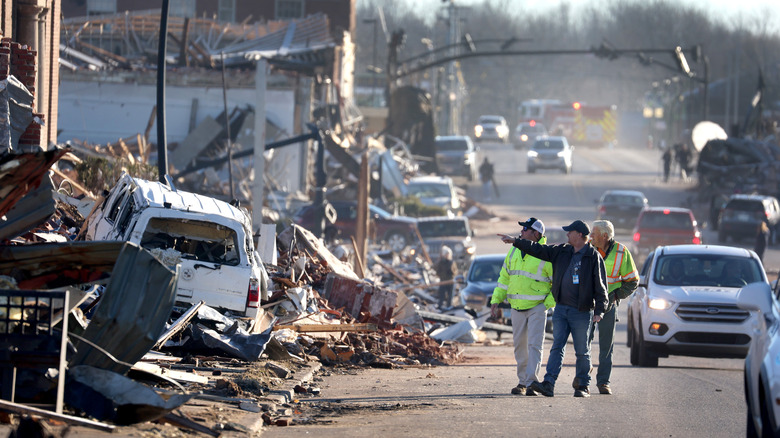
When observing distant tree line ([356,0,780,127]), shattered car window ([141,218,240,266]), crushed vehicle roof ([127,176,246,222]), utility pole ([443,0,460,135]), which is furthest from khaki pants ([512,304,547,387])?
distant tree line ([356,0,780,127])

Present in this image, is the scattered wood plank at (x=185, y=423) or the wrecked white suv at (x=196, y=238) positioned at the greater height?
the wrecked white suv at (x=196, y=238)

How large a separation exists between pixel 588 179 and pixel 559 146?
234 cm

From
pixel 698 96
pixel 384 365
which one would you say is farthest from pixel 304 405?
pixel 698 96

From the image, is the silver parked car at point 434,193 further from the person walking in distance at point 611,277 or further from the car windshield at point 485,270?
the person walking in distance at point 611,277

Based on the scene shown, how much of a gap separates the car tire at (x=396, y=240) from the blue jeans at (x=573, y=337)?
2282 centimetres

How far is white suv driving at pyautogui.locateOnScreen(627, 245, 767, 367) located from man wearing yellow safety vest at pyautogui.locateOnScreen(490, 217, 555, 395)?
13.4 feet

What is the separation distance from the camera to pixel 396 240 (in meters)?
34.4

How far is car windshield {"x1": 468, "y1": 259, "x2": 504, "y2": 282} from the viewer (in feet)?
74.2

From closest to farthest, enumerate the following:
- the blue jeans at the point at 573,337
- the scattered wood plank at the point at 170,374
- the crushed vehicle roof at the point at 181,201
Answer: the scattered wood plank at the point at 170,374
the blue jeans at the point at 573,337
the crushed vehicle roof at the point at 181,201

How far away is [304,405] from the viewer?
10.2m

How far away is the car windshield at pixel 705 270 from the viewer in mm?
15758

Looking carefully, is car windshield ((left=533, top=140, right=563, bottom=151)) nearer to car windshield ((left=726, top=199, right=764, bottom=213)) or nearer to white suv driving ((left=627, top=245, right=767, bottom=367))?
car windshield ((left=726, top=199, right=764, bottom=213))

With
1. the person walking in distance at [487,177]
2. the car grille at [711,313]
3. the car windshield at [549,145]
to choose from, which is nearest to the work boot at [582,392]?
the car grille at [711,313]

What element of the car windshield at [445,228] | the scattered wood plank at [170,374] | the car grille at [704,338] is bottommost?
the car windshield at [445,228]
